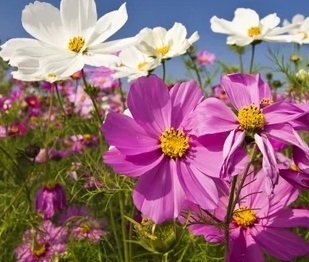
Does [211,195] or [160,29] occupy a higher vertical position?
[160,29]

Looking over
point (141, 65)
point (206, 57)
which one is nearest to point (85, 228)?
point (141, 65)

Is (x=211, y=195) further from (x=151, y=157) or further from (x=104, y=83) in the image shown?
(x=104, y=83)

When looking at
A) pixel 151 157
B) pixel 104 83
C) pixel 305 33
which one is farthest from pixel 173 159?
pixel 104 83

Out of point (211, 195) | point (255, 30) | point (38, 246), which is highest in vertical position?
point (255, 30)

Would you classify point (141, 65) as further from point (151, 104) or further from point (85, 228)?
point (151, 104)

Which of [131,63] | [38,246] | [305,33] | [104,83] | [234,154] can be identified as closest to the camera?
[234,154]

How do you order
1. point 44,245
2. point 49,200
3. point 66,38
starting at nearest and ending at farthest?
point 66,38 → point 44,245 → point 49,200

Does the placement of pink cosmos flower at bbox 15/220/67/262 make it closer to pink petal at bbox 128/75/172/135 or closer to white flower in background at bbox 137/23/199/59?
white flower in background at bbox 137/23/199/59
